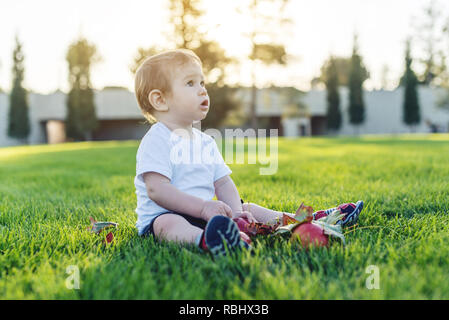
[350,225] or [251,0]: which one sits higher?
[251,0]

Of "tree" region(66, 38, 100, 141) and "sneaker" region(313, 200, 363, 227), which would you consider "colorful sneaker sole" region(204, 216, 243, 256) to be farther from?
"tree" region(66, 38, 100, 141)

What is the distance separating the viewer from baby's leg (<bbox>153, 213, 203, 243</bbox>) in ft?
5.39

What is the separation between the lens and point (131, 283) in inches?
48.8

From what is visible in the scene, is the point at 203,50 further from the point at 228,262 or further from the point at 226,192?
the point at 228,262

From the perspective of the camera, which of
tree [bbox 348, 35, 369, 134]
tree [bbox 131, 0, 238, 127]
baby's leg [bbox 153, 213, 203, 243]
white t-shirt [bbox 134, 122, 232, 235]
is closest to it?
baby's leg [bbox 153, 213, 203, 243]

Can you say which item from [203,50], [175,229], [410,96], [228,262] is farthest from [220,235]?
[410,96]

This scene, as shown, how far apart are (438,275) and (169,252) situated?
100 centimetres

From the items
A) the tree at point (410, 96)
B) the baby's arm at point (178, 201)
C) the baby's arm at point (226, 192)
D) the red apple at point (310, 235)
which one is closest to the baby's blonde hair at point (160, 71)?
the baby's arm at point (178, 201)

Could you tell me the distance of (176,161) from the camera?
1.86 meters

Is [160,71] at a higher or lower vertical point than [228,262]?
higher

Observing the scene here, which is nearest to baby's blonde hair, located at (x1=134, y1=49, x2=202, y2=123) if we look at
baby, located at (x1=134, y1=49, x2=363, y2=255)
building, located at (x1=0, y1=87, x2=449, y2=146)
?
baby, located at (x1=134, y1=49, x2=363, y2=255)

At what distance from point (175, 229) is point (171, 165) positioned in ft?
1.04
